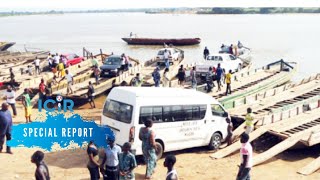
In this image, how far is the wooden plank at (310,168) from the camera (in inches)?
492

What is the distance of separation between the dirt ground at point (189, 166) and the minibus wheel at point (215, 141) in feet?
0.84

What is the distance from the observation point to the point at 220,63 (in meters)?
26.6

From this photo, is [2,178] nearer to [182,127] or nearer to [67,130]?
[67,130]

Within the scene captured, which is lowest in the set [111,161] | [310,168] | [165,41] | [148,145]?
[165,41]

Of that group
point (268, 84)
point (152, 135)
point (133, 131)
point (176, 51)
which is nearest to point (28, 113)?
point (133, 131)

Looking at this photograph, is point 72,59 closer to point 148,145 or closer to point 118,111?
point 118,111

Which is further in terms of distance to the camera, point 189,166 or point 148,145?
point 189,166

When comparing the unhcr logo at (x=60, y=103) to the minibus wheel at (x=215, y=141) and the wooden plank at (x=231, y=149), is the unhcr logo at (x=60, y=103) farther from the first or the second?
the wooden plank at (x=231, y=149)

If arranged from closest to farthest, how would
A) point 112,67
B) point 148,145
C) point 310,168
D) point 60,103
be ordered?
point 148,145 → point 310,168 → point 60,103 → point 112,67

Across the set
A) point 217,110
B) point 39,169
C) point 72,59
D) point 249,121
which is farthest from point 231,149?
point 72,59

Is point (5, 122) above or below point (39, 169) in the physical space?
below

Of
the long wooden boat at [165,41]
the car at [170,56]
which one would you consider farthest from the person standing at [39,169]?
the long wooden boat at [165,41]


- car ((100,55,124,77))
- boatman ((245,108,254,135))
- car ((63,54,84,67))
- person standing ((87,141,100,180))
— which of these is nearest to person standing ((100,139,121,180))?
person standing ((87,141,100,180))

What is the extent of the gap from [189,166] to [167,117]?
1.64m
